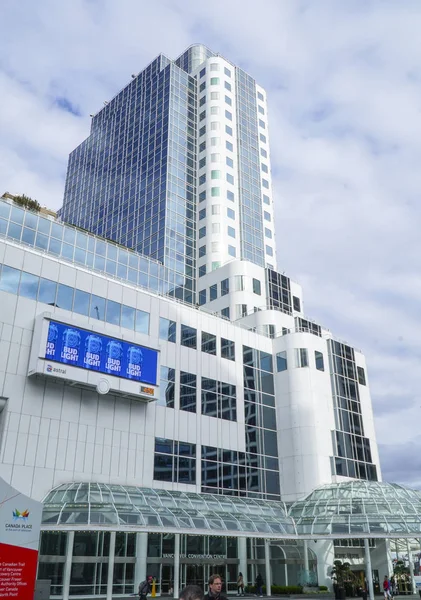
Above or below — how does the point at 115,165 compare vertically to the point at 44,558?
above

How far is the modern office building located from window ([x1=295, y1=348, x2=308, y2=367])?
0.20 metres

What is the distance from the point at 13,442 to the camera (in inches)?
1243

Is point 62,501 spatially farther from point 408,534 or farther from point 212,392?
point 408,534

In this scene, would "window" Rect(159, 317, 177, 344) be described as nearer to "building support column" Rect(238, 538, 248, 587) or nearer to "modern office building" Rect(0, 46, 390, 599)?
"modern office building" Rect(0, 46, 390, 599)

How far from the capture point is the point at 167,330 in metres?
43.1

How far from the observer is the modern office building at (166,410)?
107 feet

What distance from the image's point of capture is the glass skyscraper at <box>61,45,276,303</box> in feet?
236

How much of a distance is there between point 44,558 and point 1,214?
81.2 feet

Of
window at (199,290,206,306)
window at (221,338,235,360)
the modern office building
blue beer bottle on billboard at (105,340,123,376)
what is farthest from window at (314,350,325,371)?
blue beer bottle on billboard at (105,340,123,376)

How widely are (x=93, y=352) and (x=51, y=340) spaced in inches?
128

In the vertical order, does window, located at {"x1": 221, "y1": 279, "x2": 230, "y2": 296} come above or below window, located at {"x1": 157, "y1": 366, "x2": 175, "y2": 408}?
above

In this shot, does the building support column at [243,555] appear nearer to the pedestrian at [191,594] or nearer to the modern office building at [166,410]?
the modern office building at [166,410]

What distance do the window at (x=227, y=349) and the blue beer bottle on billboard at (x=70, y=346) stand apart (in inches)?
595

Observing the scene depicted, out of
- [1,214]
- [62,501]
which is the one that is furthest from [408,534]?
[1,214]
